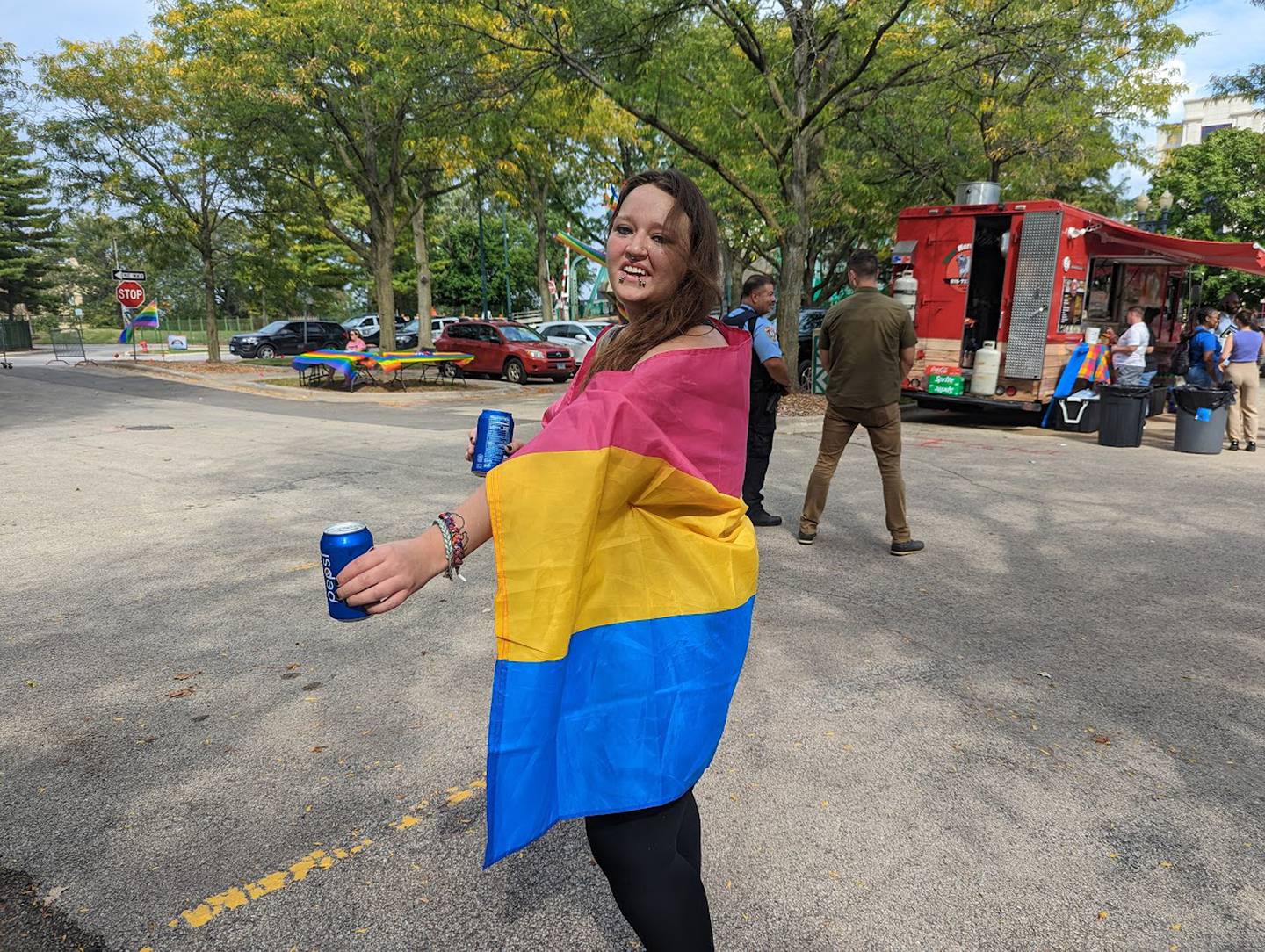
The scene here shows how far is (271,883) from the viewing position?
8.02ft

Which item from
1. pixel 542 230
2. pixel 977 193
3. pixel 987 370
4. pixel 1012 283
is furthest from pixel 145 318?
pixel 1012 283

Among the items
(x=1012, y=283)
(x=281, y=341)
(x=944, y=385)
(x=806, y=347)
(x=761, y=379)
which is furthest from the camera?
(x=281, y=341)

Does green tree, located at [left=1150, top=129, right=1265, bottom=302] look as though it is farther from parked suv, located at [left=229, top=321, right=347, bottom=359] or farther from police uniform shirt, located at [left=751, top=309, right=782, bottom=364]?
parked suv, located at [left=229, top=321, right=347, bottom=359]

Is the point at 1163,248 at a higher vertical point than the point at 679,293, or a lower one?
higher

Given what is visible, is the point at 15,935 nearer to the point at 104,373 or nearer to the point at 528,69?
the point at 528,69

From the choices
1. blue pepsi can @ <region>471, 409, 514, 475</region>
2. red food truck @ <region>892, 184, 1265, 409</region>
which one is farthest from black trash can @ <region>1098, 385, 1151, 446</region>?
blue pepsi can @ <region>471, 409, 514, 475</region>

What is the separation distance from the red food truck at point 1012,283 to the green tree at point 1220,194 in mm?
25225

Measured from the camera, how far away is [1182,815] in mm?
2822

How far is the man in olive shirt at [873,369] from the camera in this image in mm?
5711

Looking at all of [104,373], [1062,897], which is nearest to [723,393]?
[1062,897]

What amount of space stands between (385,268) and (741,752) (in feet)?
65.0

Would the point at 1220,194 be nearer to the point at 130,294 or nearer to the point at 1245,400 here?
the point at 1245,400

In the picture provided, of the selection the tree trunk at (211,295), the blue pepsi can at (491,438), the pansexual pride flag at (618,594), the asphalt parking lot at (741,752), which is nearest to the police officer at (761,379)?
the asphalt parking lot at (741,752)

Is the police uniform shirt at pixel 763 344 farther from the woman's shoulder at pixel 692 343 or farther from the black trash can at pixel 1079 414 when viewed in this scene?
the black trash can at pixel 1079 414
